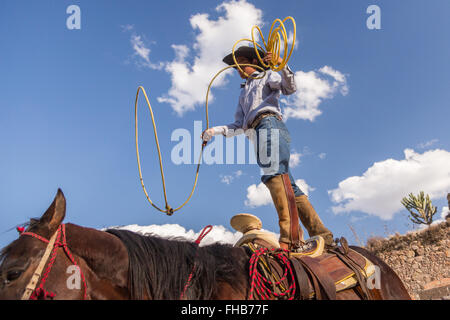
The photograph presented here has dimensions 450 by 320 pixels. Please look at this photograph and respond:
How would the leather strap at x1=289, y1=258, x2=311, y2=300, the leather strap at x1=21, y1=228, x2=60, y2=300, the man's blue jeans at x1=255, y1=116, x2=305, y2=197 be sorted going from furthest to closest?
1. the man's blue jeans at x1=255, y1=116, x2=305, y2=197
2. the leather strap at x1=289, y1=258, x2=311, y2=300
3. the leather strap at x1=21, y1=228, x2=60, y2=300

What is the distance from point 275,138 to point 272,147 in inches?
4.4

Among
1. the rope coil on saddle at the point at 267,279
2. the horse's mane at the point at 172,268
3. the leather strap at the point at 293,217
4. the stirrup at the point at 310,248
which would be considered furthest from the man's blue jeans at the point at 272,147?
the horse's mane at the point at 172,268

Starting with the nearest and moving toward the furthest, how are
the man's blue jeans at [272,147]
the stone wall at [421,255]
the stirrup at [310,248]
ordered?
the stirrup at [310,248], the man's blue jeans at [272,147], the stone wall at [421,255]

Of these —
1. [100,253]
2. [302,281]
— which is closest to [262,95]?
[302,281]

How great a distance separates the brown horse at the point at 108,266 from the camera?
1809 mm

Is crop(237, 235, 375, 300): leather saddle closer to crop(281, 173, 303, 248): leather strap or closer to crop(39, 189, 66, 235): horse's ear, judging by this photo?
crop(281, 173, 303, 248): leather strap

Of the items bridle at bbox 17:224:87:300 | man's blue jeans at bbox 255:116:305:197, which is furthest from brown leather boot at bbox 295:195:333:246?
bridle at bbox 17:224:87:300

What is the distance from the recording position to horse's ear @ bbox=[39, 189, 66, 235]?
6.33ft

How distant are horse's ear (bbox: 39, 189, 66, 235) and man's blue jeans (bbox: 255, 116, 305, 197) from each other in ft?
6.39

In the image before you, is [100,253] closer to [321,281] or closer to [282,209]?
[321,281]

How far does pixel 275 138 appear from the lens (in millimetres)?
3381

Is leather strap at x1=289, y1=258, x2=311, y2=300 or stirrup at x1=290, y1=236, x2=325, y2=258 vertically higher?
stirrup at x1=290, y1=236, x2=325, y2=258

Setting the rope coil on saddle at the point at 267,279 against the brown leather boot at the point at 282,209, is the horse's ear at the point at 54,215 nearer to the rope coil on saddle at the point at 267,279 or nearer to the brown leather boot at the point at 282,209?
the rope coil on saddle at the point at 267,279
